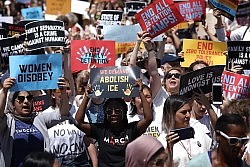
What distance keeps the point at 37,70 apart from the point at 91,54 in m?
1.61

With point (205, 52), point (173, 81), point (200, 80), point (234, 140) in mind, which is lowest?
point (234, 140)

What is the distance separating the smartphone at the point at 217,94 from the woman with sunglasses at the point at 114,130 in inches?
24.7

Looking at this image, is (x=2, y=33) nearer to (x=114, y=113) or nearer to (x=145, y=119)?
(x=114, y=113)

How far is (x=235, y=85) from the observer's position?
8312 mm

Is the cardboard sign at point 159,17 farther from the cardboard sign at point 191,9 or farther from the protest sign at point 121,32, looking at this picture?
the cardboard sign at point 191,9

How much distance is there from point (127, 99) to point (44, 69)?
3.65 ft

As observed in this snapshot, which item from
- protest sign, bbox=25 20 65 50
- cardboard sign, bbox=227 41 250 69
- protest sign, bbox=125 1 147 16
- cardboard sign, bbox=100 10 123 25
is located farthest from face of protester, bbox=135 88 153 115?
protest sign, bbox=125 1 147 16

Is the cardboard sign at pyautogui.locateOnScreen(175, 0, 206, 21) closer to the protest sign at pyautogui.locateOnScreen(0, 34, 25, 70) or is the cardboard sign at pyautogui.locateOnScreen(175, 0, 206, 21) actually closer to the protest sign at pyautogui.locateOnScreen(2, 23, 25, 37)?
the protest sign at pyautogui.locateOnScreen(2, 23, 25, 37)

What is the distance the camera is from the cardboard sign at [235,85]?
8.30m

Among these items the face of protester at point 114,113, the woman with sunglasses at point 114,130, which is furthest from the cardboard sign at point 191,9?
the face of protester at point 114,113

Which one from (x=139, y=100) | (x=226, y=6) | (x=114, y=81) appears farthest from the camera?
(x=226, y=6)

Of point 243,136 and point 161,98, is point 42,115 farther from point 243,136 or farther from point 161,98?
point 243,136

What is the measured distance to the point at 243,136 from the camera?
5801mm

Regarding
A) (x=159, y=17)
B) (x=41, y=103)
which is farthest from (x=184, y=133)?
(x=159, y=17)
